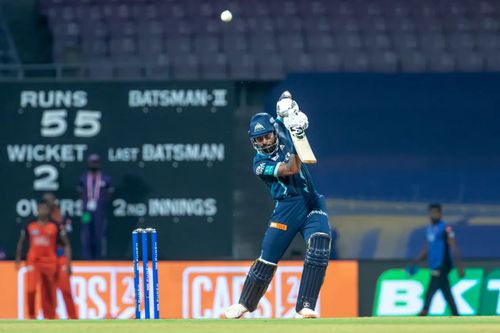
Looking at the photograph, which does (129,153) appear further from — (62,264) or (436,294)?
(436,294)

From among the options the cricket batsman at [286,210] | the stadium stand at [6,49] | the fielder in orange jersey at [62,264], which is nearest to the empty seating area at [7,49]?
the stadium stand at [6,49]

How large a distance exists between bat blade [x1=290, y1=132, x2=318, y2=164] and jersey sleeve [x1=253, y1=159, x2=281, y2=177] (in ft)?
0.74

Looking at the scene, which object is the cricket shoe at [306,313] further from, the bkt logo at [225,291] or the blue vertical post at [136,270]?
the bkt logo at [225,291]

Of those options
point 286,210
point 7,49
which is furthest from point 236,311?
point 7,49

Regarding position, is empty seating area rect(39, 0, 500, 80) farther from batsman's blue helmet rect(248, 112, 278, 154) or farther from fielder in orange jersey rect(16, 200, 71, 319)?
batsman's blue helmet rect(248, 112, 278, 154)

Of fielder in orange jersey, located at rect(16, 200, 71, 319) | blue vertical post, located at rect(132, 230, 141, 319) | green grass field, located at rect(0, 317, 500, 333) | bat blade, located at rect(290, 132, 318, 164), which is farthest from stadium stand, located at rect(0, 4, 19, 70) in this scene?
green grass field, located at rect(0, 317, 500, 333)

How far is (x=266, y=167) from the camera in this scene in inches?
375

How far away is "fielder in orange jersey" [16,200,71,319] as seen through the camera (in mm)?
15547

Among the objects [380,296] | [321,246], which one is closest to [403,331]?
[321,246]

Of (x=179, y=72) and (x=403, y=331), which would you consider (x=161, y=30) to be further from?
(x=403, y=331)

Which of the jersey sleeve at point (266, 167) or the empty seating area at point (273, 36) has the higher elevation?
the empty seating area at point (273, 36)

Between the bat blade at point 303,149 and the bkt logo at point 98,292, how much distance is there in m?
6.30

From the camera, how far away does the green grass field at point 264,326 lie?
773cm

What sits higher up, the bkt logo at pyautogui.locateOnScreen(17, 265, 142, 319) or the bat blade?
the bat blade
